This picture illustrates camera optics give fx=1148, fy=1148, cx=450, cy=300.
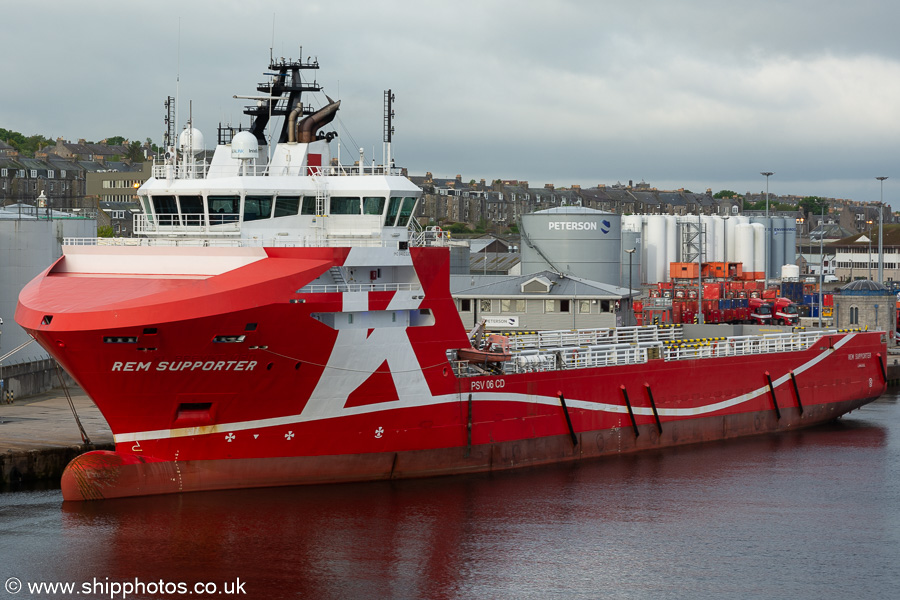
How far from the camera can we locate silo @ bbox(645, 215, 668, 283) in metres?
81.8

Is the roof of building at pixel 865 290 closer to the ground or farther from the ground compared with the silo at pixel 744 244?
closer to the ground

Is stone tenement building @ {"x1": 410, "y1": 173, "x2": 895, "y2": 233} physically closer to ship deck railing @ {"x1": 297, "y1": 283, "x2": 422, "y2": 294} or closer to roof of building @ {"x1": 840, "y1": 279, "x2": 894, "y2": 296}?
roof of building @ {"x1": 840, "y1": 279, "x2": 894, "y2": 296}

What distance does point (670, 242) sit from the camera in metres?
83.1

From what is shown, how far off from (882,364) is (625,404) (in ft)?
51.1

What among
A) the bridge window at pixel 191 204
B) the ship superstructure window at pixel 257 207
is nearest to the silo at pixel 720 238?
the ship superstructure window at pixel 257 207

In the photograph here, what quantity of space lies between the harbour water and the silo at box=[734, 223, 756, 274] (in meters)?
60.4

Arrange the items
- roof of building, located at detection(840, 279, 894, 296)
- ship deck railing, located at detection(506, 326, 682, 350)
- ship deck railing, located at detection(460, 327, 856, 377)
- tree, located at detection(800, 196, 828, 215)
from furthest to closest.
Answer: tree, located at detection(800, 196, 828, 215)
roof of building, located at detection(840, 279, 894, 296)
ship deck railing, located at detection(506, 326, 682, 350)
ship deck railing, located at detection(460, 327, 856, 377)

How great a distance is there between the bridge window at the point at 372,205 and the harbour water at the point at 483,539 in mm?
6806

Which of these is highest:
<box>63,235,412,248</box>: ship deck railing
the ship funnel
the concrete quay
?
the ship funnel

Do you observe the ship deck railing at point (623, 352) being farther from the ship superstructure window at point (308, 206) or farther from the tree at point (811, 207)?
the tree at point (811, 207)

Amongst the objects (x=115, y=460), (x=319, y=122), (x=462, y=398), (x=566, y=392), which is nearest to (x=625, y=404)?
(x=566, y=392)

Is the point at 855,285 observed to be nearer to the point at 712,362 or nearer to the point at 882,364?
the point at 882,364

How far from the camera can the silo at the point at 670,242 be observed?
272 feet

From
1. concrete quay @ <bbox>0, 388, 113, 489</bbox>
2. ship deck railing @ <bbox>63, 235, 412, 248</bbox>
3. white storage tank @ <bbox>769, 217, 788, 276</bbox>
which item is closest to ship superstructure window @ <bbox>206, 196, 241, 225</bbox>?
ship deck railing @ <bbox>63, 235, 412, 248</bbox>
